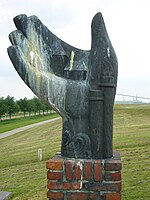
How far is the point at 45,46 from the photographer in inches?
130

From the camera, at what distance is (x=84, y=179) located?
2.95 metres

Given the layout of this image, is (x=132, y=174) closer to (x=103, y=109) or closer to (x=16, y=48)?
(x=103, y=109)

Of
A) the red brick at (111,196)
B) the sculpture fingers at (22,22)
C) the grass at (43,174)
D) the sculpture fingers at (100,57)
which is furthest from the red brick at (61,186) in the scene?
the grass at (43,174)

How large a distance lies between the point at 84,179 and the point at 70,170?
0.16 metres

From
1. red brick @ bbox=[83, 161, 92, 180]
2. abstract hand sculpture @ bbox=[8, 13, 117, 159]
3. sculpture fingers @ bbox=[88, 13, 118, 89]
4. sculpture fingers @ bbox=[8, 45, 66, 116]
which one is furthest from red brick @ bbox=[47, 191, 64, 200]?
sculpture fingers @ bbox=[88, 13, 118, 89]

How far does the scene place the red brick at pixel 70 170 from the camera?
2.97m

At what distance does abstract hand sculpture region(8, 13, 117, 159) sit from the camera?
10.1 feet

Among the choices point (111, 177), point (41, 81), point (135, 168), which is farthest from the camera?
point (135, 168)

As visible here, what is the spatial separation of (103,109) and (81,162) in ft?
1.88

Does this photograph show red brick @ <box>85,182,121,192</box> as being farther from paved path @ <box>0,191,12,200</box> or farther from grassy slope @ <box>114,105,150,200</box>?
paved path @ <box>0,191,12,200</box>

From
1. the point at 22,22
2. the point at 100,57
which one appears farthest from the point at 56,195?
the point at 22,22

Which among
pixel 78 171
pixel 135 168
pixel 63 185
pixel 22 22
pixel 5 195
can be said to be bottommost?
pixel 5 195

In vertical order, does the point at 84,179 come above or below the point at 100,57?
below

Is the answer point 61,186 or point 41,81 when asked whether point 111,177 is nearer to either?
point 61,186
